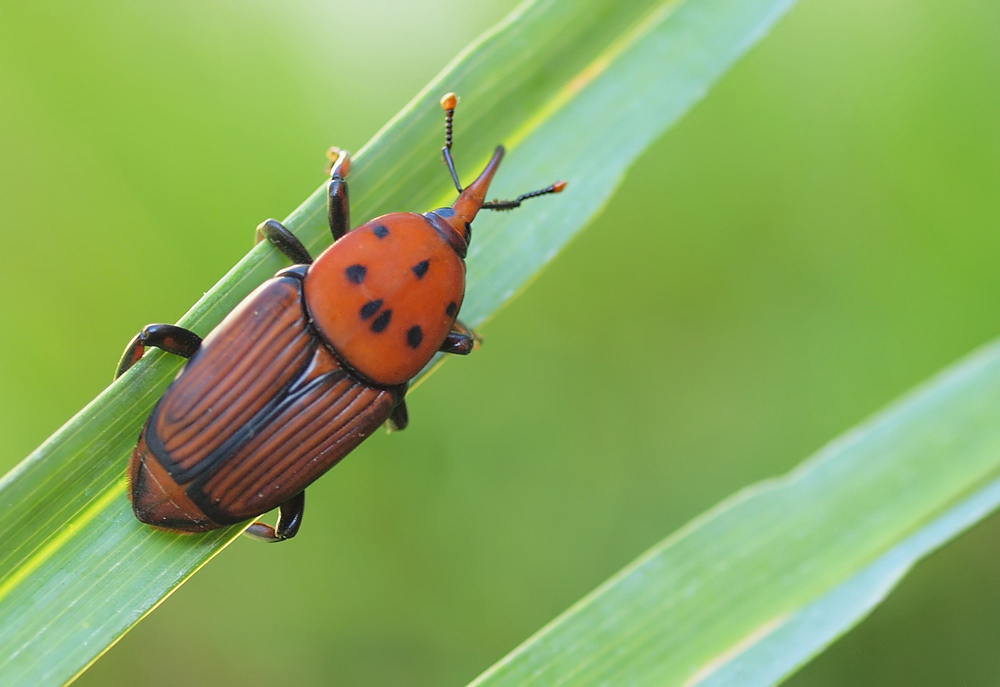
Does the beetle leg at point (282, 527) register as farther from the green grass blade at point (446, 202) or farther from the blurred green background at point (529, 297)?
the blurred green background at point (529, 297)

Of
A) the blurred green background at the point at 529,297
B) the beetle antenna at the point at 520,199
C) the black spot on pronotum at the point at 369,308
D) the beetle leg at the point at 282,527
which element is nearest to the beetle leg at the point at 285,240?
the black spot on pronotum at the point at 369,308

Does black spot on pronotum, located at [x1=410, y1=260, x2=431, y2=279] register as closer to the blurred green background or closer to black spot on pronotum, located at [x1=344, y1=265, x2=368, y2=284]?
black spot on pronotum, located at [x1=344, y1=265, x2=368, y2=284]

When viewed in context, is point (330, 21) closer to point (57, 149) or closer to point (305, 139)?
point (305, 139)

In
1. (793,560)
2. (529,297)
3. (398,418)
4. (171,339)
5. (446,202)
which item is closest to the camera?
(171,339)

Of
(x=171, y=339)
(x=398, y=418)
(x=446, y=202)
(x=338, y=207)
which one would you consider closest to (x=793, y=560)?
(x=398, y=418)

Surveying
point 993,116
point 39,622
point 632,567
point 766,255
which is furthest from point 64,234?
point 993,116

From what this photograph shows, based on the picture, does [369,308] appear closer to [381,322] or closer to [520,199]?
[381,322]
